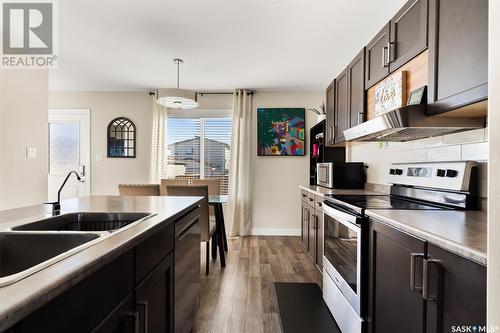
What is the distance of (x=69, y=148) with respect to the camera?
4547 mm

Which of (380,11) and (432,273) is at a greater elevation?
(380,11)

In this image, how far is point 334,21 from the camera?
7.76ft

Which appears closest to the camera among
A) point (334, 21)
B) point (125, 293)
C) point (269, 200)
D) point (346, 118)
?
point (125, 293)

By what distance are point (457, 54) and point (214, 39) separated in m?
2.15

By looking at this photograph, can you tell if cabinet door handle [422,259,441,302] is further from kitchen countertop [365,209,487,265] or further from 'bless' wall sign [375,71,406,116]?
'bless' wall sign [375,71,406,116]

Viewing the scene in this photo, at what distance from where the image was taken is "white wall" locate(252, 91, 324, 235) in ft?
14.6

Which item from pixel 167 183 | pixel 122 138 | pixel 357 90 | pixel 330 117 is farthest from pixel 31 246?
pixel 122 138

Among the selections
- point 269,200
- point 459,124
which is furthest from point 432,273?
point 269,200

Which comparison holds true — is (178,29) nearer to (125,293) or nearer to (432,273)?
(125,293)

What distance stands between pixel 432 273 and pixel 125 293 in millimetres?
1024

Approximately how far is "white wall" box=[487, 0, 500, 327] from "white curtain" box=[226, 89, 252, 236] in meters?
3.85

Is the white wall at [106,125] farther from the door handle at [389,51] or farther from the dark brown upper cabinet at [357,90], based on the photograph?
the door handle at [389,51]

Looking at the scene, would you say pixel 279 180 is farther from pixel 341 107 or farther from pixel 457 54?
pixel 457 54

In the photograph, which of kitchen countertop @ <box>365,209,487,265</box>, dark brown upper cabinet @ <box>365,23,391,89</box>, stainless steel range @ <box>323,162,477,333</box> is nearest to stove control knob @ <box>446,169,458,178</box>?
stainless steel range @ <box>323,162,477,333</box>
